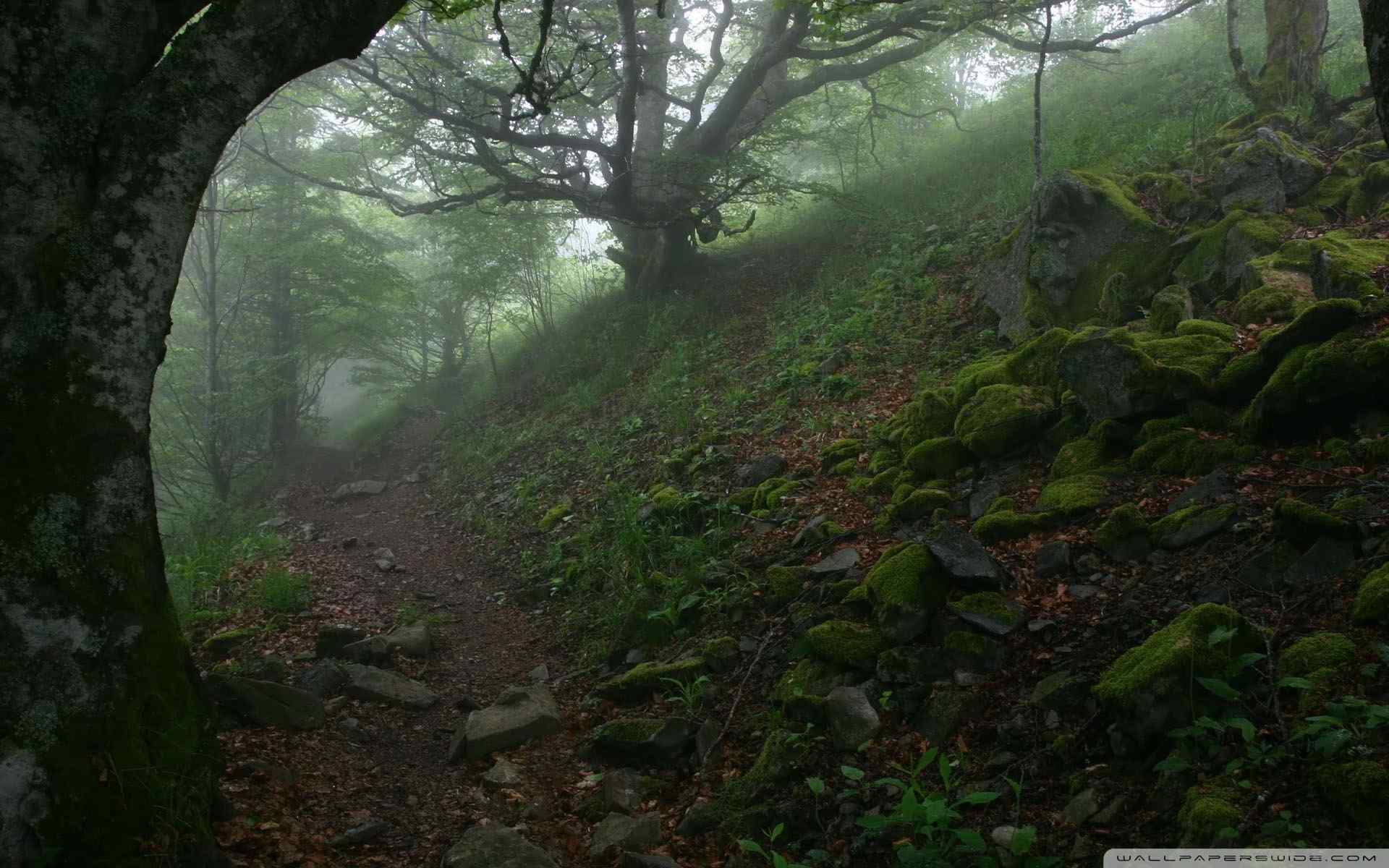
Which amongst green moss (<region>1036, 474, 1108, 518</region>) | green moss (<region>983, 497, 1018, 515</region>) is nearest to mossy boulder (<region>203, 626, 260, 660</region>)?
green moss (<region>983, 497, 1018, 515</region>)

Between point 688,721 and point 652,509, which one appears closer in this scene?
point 688,721

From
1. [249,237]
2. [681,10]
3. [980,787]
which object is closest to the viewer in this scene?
[980,787]

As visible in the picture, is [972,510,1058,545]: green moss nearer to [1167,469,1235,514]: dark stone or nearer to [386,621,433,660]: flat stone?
[1167,469,1235,514]: dark stone

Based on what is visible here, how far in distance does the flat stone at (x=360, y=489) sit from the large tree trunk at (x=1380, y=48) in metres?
14.7

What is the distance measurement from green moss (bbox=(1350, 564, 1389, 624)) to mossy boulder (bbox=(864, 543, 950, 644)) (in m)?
1.75

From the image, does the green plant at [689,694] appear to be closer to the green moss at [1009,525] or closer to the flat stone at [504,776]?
the flat stone at [504,776]

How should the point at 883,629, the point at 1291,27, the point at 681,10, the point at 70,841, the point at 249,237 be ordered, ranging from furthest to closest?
the point at 249,237, the point at 681,10, the point at 1291,27, the point at 883,629, the point at 70,841

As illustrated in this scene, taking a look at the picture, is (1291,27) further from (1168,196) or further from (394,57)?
(394,57)

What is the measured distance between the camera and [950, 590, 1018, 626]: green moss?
393cm

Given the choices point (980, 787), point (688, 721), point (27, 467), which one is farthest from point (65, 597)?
point (980, 787)

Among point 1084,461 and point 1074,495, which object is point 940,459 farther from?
point 1074,495

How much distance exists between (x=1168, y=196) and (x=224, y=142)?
8.13 meters

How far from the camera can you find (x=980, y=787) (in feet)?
10.2

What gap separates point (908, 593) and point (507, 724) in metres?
2.48
